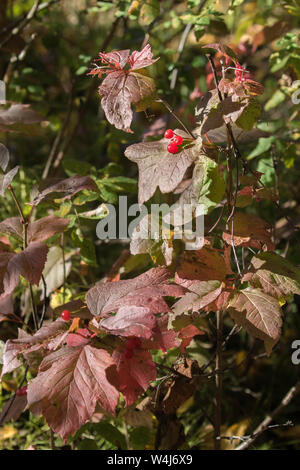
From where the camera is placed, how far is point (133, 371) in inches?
35.7

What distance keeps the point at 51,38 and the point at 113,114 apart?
3.64 feet

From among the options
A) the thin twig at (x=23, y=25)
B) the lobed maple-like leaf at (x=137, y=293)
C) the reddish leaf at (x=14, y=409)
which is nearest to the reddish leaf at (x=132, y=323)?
the lobed maple-like leaf at (x=137, y=293)

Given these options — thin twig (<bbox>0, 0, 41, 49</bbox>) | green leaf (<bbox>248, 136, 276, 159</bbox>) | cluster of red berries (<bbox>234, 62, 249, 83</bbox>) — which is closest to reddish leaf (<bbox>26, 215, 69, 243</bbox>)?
cluster of red berries (<bbox>234, 62, 249, 83</bbox>)

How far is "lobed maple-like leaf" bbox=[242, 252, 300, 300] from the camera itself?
2.98 ft

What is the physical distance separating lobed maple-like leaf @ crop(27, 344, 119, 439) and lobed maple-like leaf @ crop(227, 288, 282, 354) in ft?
0.76

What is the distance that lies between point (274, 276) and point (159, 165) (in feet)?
0.94

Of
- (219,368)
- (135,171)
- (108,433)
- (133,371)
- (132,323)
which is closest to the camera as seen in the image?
(132,323)

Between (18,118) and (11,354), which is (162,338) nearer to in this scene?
(11,354)

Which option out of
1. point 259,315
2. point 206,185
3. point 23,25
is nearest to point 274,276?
point 259,315

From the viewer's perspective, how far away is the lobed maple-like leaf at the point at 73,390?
83cm
